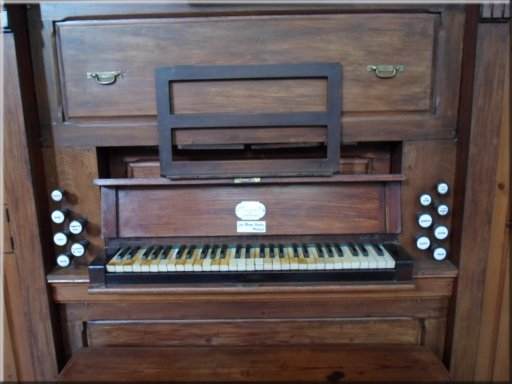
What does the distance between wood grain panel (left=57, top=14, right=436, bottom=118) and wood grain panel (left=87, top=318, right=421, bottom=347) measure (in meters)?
0.79

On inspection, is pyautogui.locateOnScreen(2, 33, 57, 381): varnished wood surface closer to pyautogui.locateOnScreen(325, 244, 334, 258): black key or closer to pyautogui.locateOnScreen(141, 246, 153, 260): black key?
pyautogui.locateOnScreen(141, 246, 153, 260): black key

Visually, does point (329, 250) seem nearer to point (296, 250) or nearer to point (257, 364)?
point (296, 250)

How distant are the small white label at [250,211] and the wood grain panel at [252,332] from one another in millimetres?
404

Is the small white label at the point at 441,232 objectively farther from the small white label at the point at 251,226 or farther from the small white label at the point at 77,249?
the small white label at the point at 77,249

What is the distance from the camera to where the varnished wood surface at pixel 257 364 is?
106cm

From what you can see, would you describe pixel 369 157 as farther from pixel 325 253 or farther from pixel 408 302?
pixel 408 302

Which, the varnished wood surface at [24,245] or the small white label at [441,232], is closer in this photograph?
the varnished wood surface at [24,245]

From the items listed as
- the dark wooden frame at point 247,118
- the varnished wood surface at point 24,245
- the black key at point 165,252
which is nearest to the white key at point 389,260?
the dark wooden frame at point 247,118

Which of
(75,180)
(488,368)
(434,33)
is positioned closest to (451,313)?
(488,368)

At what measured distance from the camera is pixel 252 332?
1.25 m

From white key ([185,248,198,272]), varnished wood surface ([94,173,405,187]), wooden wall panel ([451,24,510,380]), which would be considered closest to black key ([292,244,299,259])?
varnished wood surface ([94,173,405,187])

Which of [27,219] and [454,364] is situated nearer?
[27,219]

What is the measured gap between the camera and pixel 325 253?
1.11 meters

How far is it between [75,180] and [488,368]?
1662mm
